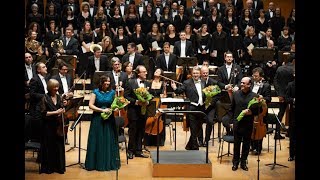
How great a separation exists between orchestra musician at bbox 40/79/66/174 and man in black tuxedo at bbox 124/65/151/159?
136cm

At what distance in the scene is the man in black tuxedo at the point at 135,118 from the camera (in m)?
9.52

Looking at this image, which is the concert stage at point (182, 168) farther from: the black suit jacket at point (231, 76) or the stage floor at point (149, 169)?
the black suit jacket at point (231, 76)

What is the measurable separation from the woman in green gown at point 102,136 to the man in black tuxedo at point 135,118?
855 mm

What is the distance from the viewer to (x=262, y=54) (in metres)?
12.8

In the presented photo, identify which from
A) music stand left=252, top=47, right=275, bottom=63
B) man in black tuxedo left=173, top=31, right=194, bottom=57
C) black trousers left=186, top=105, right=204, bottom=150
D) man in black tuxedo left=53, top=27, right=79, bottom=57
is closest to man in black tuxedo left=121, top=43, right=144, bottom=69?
man in black tuxedo left=173, top=31, right=194, bottom=57

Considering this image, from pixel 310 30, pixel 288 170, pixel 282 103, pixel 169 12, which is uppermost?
pixel 169 12

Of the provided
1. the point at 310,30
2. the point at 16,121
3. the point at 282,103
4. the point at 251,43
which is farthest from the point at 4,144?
the point at 251,43

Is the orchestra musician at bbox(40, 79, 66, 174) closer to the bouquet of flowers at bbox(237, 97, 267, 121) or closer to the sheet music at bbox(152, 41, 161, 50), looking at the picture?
the bouquet of flowers at bbox(237, 97, 267, 121)

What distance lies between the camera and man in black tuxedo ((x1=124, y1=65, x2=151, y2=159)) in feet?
31.2

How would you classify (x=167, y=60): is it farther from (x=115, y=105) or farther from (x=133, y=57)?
(x=115, y=105)

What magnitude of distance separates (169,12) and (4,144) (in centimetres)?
1083

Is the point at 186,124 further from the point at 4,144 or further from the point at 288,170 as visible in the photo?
the point at 4,144

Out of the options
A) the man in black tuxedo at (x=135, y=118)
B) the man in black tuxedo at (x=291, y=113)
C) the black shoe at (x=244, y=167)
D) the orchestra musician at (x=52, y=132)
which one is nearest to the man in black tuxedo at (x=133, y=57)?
the man in black tuxedo at (x=135, y=118)

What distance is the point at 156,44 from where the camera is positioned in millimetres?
13695
